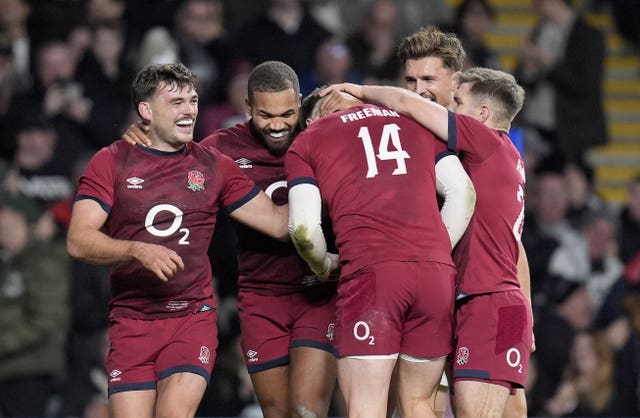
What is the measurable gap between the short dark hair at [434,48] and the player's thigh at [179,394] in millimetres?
2009

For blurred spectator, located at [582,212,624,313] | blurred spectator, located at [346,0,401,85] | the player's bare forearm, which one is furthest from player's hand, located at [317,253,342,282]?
blurred spectator, located at [346,0,401,85]

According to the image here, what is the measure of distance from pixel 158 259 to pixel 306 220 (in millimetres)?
722

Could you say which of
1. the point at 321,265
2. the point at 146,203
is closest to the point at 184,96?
the point at 146,203

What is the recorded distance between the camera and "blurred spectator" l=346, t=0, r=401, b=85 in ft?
40.0

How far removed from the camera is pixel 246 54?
1188 cm

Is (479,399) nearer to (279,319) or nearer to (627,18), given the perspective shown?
(279,319)

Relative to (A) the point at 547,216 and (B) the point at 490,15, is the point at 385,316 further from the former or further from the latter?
(B) the point at 490,15

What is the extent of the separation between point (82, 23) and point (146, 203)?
5737 millimetres

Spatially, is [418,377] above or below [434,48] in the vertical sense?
below

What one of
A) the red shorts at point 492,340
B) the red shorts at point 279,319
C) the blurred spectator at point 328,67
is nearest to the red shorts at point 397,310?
the red shorts at point 492,340

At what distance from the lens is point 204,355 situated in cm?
653

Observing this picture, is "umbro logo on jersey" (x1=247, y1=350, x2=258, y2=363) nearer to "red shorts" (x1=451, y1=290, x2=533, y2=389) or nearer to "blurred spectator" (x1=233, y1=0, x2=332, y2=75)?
"red shorts" (x1=451, y1=290, x2=533, y2=389)

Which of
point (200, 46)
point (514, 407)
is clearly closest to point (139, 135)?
point (514, 407)

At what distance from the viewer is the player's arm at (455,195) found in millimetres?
6289
